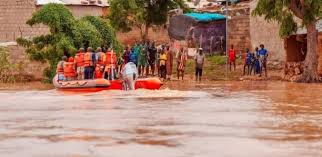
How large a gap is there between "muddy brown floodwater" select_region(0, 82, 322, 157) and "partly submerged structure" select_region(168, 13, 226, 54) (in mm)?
16133

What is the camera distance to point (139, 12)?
126ft

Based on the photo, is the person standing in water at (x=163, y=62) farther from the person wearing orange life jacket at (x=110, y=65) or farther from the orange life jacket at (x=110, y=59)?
the orange life jacket at (x=110, y=59)

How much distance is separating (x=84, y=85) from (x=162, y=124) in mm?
9646

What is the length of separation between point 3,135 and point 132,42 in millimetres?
30867

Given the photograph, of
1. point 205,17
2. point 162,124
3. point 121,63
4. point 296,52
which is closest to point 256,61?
point 296,52

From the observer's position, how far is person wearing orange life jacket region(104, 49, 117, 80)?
2313 centimetres

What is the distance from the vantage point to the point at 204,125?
13.1 metres

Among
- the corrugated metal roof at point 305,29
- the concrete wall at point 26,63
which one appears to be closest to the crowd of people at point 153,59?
the concrete wall at point 26,63

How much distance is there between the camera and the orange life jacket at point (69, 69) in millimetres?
24203

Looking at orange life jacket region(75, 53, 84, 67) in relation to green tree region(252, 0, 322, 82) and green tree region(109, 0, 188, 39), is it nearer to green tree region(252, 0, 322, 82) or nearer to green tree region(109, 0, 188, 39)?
green tree region(252, 0, 322, 82)

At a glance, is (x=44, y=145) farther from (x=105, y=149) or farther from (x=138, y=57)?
(x=138, y=57)

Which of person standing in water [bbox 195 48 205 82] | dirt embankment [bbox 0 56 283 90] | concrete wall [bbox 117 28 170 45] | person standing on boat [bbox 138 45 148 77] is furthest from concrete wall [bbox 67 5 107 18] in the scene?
person standing in water [bbox 195 48 205 82]

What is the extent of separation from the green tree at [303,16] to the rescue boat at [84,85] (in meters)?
7.79

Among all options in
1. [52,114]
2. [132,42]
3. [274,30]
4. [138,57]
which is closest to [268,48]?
[274,30]
